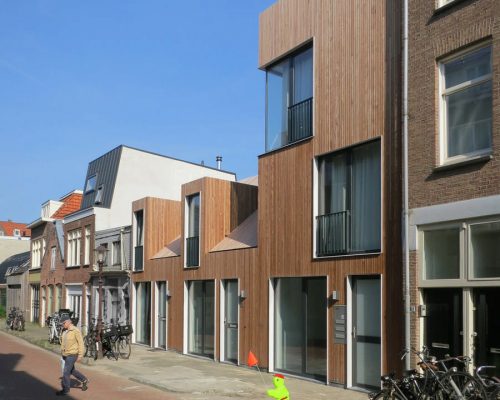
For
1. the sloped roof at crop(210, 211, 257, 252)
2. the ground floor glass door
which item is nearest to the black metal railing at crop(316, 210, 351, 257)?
the sloped roof at crop(210, 211, 257, 252)

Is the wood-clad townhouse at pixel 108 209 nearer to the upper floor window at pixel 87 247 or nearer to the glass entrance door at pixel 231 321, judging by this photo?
the upper floor window at pixel 87 247

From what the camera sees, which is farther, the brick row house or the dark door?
the dark door

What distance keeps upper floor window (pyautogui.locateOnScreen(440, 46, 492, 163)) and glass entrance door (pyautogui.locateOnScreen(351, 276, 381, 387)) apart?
10.8 ft

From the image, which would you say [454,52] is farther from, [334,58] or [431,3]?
[334,58]

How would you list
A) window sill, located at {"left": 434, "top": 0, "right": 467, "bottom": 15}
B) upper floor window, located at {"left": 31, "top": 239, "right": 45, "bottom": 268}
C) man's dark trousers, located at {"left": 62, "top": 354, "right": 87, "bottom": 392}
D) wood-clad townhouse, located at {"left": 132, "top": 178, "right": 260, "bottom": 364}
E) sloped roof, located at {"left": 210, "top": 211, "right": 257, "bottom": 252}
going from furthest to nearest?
upper floor window, located at {"left": 31, "top": 239, "right": 45, "bottom": 268} → sloped roof, located at {"left": 210, "top": 211, "right": 257, "bottom": 252} → wood-clad townhouse, located at {"left": 132, "top": 178, "right": 260, "bottom": 364} → man's dark trousers, located at {"left": 62, "top": 354, "right": 87, "bottom": 392} → window sill, located at {"left": 434, "top": 0, "right": 467, "bottom": 15}

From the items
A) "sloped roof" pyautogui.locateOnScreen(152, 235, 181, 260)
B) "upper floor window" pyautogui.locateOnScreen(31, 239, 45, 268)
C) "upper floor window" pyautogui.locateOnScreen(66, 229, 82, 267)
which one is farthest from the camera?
"upper floor window" pyautogui.locateOnScreen(31, 239, 45, 268)

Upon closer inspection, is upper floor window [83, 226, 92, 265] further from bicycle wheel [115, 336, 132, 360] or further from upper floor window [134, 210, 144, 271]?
bicycle wheel [115, 336, 132, 360]

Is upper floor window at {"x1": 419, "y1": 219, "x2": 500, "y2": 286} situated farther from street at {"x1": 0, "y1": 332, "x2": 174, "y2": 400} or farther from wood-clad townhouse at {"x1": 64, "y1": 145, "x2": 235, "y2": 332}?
wood-clad townhouse at {"x1": 64, "y1": 145, "x2": 235, "y2": 332}

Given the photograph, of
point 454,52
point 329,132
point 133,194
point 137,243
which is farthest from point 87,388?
point 133,194

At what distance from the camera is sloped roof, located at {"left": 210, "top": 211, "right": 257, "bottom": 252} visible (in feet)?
62.1

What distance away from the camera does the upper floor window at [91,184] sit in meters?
35.9

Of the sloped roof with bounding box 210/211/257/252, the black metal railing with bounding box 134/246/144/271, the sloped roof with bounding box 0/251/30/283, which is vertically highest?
the sloped roof with bounding box 210/211/257/252

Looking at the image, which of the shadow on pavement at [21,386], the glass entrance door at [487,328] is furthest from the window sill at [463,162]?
the shadow on pavement at [21,386]

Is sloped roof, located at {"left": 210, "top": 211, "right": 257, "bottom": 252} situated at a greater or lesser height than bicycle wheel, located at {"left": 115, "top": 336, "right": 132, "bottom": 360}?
greater
